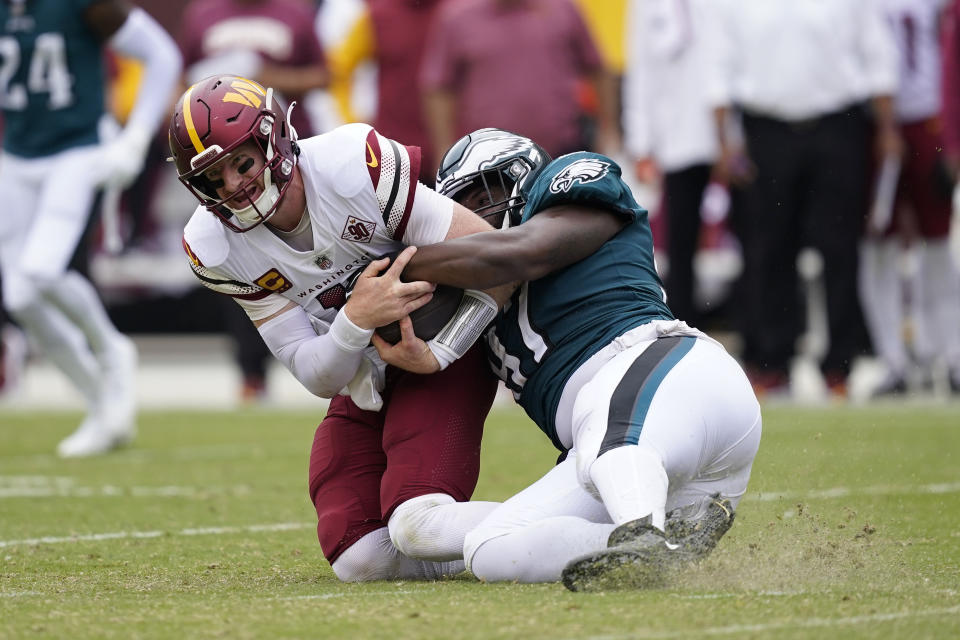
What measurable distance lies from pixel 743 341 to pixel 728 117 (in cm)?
131

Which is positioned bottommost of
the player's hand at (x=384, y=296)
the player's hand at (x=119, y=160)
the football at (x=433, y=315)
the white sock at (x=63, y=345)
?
the white sock at (x=63, y=345)

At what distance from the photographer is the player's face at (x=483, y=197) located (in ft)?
13.4

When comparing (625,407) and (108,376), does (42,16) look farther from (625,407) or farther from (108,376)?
(625,407)

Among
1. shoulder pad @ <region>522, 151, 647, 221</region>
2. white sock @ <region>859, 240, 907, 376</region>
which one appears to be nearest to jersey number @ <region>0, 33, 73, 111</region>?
shoulder pad @ <region>522, 151, 647, 221</region>

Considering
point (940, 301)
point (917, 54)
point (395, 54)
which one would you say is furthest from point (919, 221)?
point (395, 54)

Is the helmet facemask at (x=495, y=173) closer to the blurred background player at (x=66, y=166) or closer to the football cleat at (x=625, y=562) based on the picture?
the football cleat at (x=625, y=562)

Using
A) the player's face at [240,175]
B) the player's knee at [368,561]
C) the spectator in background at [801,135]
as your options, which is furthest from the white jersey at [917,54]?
the player's face at [240,175]

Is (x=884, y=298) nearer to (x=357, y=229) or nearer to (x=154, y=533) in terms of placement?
(x=154, y=533)

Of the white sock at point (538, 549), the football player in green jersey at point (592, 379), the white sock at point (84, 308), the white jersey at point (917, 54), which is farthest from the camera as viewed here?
the white jersey at point (917, 54)

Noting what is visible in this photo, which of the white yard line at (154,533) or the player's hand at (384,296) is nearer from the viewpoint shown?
the player's hand at (384,296)

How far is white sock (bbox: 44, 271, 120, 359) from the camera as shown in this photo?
7230 mm

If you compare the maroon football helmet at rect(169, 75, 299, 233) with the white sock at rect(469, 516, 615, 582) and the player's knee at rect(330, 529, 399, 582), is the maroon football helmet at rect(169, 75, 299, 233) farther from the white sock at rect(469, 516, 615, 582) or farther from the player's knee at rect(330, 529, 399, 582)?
the white sock at rect(469, 516, 615, 582)

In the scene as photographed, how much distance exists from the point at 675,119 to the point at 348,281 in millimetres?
5416

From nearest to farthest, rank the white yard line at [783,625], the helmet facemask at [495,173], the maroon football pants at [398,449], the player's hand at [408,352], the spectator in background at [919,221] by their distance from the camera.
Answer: the white yard line at [783,625], the player's hand at [408,352], the maroon football pants at [398,449], the helmet facemask at [495,173], the spectator in background at [919,221]
